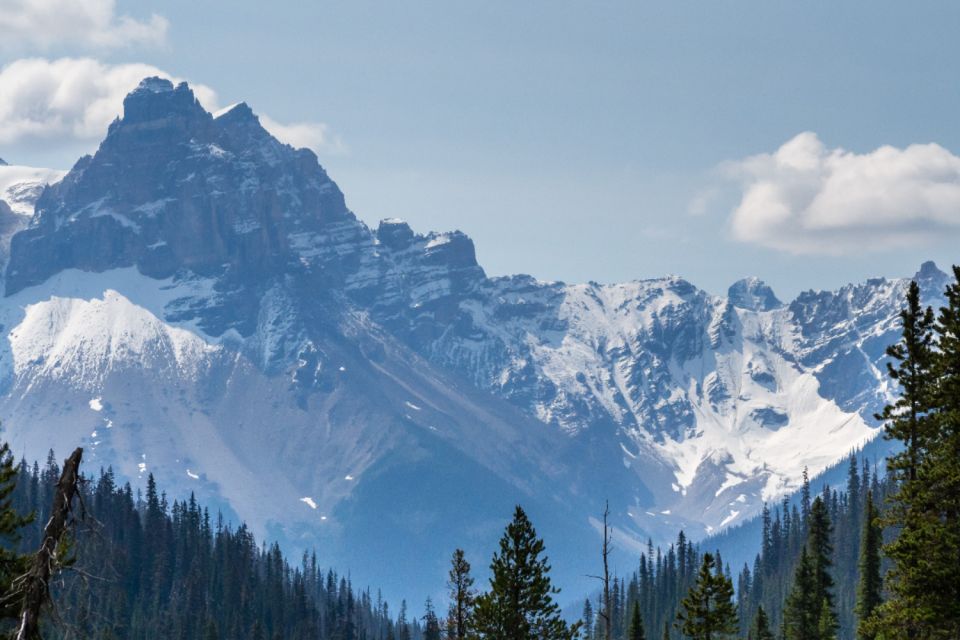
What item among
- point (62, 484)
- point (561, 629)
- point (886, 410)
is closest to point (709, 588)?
point (561, 629)

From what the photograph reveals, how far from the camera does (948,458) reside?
46.2 meters

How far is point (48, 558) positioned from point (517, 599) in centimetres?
3882

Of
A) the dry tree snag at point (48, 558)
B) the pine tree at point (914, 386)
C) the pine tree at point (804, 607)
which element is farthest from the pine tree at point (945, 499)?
the pine tree at point (804, 607)

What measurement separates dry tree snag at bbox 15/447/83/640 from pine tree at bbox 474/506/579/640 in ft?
122

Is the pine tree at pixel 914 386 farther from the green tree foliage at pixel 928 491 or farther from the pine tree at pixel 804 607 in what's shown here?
the pine tree at pixel 804 607

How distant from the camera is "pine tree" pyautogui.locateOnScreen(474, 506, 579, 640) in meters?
64.3

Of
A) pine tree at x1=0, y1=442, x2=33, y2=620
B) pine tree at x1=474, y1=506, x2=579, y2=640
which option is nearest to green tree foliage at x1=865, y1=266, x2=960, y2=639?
pine tree at x1=474, y1=506, x2=579, y2=640

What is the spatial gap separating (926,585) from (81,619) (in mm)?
26216

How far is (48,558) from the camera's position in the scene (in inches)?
1090

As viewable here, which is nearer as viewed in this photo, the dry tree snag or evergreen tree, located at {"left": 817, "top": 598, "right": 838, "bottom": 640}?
the dry tree snag

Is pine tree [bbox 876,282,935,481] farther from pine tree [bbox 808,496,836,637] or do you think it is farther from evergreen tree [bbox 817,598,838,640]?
pine tree [bbox 808,496,836,637]

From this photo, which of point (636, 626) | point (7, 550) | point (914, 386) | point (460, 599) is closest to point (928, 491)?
point (914, 386)

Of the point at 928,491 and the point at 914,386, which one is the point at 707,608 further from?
the point at 928,491

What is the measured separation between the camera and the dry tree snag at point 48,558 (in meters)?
27.6
